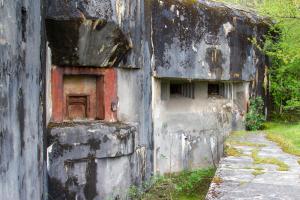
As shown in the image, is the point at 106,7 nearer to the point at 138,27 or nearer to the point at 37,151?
the point at 138,27

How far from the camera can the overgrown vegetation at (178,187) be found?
6609 mm

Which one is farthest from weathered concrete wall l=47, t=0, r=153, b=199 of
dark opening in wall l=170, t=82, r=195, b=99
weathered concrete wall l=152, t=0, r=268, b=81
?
dark opening in wall l=170, t=82, r=195, b=99

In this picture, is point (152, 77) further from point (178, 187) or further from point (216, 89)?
point (216, 89)

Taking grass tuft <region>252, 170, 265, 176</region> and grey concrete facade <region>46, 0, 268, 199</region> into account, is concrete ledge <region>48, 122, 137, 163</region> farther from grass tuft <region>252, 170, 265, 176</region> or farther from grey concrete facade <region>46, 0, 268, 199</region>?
grass tuft <region>252, 170, 265, 176</region>

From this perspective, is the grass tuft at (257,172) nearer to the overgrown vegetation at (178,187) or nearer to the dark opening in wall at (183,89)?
the overgrown vegetation at (178,187)

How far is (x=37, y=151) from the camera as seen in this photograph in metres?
4.71

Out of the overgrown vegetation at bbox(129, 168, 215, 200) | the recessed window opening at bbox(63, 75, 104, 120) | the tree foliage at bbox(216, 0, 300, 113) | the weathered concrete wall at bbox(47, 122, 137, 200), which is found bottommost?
the overgrown vegetation at bbox(129, 168, 215, 200)

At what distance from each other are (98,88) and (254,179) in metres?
2.86

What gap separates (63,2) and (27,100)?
1712 mm

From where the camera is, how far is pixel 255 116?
9219 mm

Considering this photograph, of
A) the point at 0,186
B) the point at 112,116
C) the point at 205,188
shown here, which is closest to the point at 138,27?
the point at 112,116

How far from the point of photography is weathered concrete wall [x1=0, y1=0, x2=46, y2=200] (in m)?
3.52

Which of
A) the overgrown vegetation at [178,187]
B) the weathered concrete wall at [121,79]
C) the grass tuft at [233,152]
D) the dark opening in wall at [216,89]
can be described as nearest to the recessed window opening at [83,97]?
the weathered concrete wall at [121,79]

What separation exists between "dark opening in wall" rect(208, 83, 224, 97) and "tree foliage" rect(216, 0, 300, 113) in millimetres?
1184
